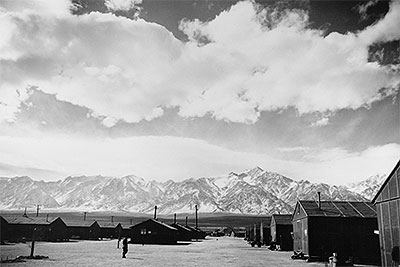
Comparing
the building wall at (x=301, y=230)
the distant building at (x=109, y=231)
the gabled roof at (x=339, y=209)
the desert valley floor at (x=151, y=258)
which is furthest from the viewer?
the distant building at (x=109, y=231)

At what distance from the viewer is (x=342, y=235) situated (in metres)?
45.3

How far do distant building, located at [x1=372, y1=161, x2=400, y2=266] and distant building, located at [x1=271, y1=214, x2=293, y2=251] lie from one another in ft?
123

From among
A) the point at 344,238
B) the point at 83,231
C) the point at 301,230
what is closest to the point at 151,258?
the point at 301,230

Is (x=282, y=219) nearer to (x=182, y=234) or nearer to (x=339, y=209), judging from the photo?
(x=339, y=209)

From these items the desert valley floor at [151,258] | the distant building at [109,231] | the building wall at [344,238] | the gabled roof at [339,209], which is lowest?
the distant building at [109,231]

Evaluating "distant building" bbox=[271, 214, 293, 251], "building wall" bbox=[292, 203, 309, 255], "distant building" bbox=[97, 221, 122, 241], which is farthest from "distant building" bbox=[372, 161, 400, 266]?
"distant building" bbox=[97, 221, 122, 241]

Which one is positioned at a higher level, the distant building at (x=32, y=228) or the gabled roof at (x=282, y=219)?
the gabled roof at (x=282, y=219)

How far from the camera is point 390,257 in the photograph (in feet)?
95.4

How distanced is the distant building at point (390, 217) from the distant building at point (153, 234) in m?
58.3

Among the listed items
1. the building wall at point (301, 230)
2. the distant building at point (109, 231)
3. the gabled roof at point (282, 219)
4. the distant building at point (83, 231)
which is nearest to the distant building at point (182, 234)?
the distant building at point (83, 231)

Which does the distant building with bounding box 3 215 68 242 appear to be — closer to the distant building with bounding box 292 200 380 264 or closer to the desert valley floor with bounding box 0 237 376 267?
the desert valley floor with bounding box 0 237 376 267

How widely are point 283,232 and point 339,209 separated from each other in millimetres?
24075

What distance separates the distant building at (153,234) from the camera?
82750 mm

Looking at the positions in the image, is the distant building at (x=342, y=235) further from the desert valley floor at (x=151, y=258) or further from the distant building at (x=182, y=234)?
the distant building at (x=182, y=234)
